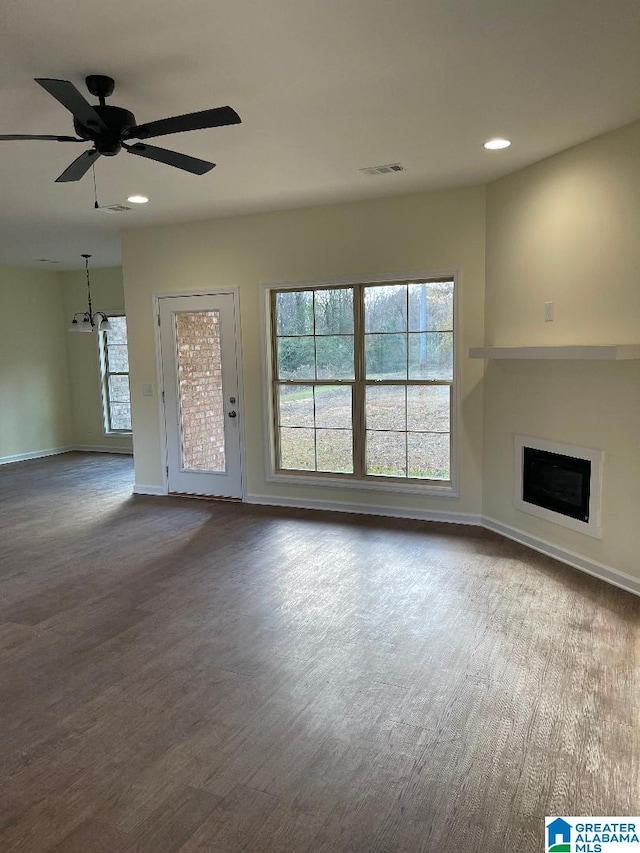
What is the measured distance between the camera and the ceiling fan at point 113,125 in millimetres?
2479

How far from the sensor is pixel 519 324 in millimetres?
4520

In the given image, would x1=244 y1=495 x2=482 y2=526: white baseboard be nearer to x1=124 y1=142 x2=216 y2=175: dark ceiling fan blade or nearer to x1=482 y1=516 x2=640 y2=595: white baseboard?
x1=482 y1=516 x2=640 y2=595: white baseboard

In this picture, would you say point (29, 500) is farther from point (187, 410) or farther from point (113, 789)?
point (113, 789)

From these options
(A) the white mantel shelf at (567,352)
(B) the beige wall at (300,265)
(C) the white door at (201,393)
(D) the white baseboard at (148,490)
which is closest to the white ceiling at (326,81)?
(B) the beige wall at (300,265)

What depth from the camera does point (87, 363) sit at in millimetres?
9414

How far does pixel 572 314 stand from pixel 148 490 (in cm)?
457

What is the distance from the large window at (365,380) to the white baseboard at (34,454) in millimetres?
4921

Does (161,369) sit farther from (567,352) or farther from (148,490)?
(567,352)

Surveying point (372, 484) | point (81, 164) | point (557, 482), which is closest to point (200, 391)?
point (372, 484)

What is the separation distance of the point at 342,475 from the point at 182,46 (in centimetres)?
383

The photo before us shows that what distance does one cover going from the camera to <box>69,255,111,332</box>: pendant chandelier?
800 centimetres

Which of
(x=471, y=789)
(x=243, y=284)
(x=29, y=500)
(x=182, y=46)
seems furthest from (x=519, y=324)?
(x=29, y=500)

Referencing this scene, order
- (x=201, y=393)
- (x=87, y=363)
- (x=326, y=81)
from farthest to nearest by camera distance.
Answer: (x=87, y=363) < (x=201, y=393) < (x=326, y=81)

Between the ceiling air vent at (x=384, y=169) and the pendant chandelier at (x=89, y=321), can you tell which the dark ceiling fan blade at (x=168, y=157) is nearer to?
the ceiling air vent at (x=384, y=169)
